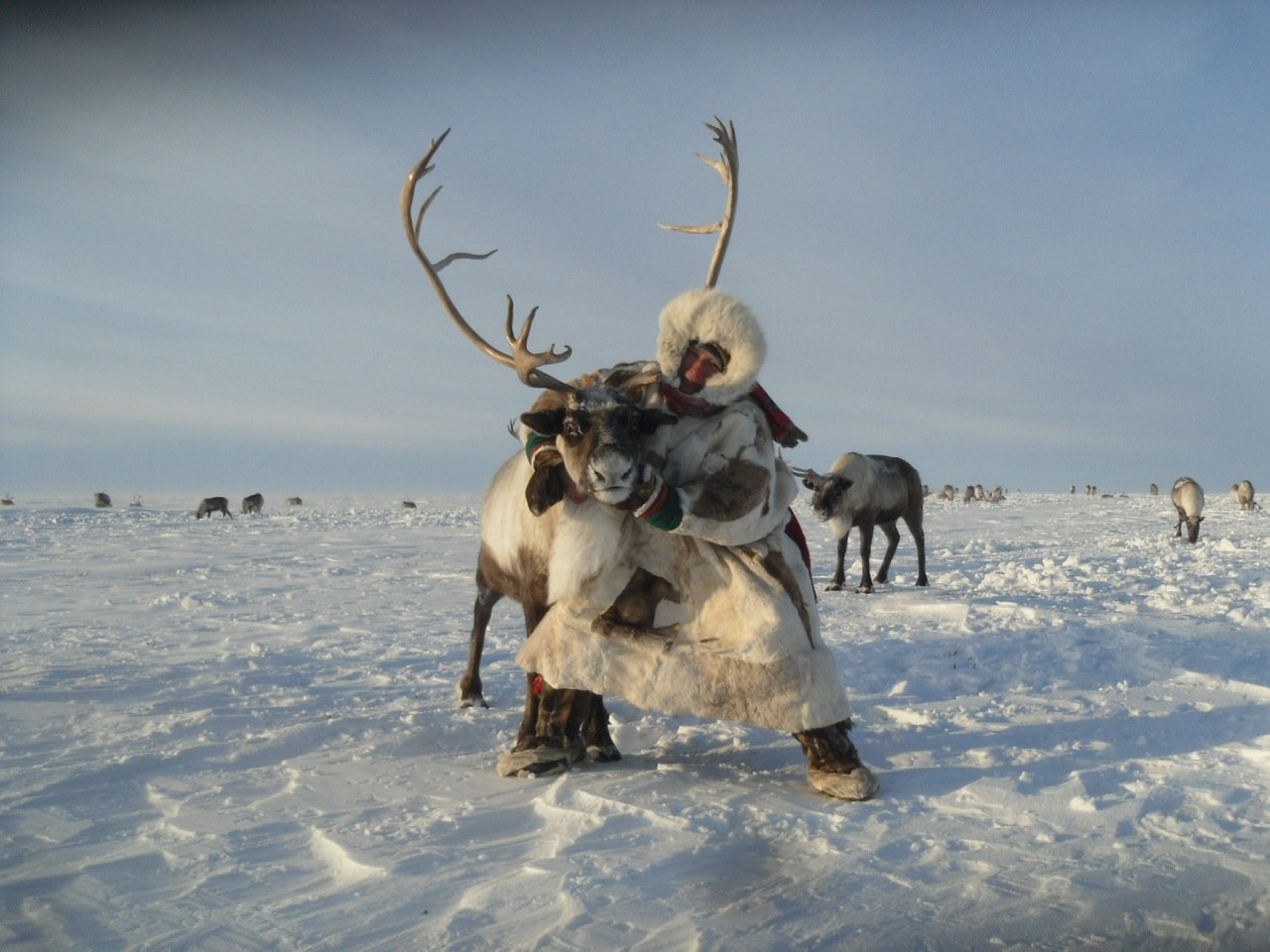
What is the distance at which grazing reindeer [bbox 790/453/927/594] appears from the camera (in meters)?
11.7

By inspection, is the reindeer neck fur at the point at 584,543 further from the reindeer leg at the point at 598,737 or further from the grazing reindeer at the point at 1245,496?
the grazing reindeer at the point at 1245,496

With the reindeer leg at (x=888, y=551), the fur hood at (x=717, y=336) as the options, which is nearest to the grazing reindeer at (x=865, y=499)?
the reindeer leg at (x=888, y=551)

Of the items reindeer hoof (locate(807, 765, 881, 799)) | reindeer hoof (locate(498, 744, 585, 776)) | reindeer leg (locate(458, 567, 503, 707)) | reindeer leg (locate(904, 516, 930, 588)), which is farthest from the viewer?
reindeer leg (locate(904, 516, 930, 588))

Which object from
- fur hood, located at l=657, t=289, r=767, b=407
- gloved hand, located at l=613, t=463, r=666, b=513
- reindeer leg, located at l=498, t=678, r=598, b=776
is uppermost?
fur hood, located at l=657, t=289, r=767, b=407

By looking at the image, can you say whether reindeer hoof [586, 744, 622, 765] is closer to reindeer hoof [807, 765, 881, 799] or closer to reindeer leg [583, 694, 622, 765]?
reindeer leg [583, 694, 622, 765]

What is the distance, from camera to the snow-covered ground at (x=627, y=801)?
2557 millimetres

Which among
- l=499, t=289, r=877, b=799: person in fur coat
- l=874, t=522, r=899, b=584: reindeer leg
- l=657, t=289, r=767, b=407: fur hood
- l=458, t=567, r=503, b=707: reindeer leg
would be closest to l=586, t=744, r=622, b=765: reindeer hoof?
l=499, t=289, r=877, b=799: person in fur coat

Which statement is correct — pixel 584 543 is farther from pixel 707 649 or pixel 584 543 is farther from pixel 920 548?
pixel 920 548

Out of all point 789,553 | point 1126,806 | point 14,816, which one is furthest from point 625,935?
point 14,816

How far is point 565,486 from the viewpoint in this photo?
3885 millimetres

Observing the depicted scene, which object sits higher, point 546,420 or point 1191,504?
point 1191,504

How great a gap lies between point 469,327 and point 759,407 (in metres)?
1.51

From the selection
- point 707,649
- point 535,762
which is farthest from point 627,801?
point 707,649

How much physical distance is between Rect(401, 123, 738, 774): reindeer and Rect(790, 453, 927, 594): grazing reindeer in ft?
24.6
